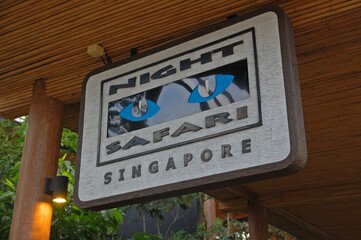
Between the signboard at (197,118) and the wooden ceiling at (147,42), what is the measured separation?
345mm

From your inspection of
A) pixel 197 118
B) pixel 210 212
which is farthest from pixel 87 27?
pixel 210 212

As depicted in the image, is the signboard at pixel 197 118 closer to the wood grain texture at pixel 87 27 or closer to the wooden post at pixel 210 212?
the wood grain texture at pixel 87 27

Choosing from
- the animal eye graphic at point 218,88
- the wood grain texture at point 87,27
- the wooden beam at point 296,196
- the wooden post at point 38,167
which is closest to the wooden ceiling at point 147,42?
→ the wood grain texture at point 87,27

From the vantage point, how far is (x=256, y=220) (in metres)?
7.15

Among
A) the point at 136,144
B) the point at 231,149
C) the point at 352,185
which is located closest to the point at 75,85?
the point at 136,144

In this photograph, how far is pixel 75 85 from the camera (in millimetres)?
4332

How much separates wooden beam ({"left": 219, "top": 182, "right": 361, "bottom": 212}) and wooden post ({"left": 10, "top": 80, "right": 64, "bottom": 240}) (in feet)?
10.9

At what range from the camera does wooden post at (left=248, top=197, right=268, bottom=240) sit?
7.11 m

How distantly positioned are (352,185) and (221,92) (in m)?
4.62

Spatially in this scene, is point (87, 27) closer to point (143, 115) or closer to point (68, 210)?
point (143, 115)

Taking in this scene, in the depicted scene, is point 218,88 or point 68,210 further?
point 68,210

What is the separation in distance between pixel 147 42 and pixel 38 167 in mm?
1461

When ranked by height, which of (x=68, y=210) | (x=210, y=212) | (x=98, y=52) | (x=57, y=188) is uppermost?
(x=210, y=212)

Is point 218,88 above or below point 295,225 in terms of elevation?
below
